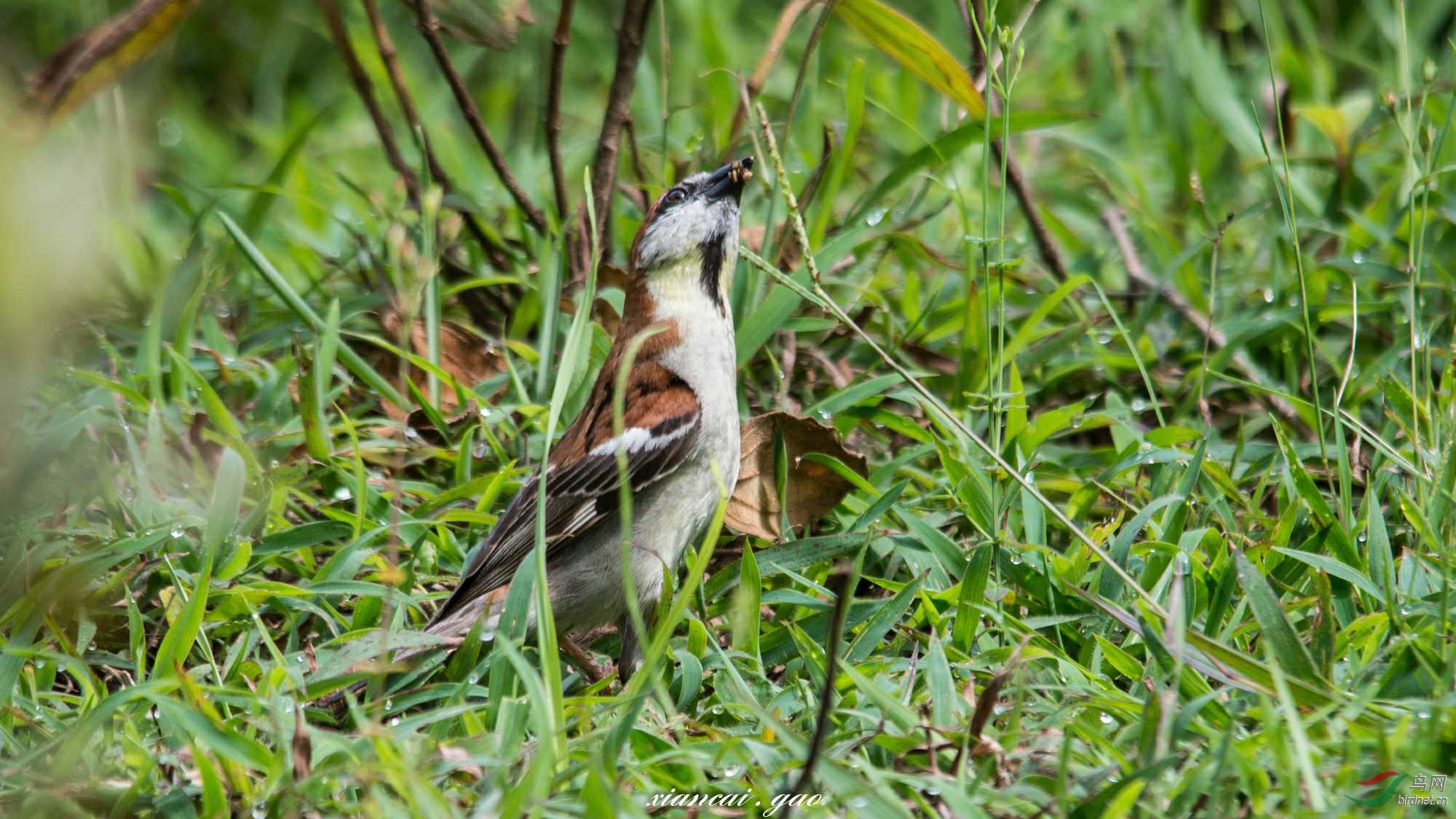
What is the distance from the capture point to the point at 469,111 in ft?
14.6

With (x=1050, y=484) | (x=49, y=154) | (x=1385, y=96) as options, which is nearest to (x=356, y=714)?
(x=49, y=154)

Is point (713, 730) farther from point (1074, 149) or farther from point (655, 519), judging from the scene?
point (1074, 149)

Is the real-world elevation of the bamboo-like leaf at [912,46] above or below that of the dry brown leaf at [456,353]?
above

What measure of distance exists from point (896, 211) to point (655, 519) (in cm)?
222

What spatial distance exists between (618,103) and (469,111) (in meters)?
0.51

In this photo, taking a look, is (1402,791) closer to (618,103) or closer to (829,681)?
(829,681)

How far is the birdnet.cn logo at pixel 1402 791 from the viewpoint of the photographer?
7.27ft

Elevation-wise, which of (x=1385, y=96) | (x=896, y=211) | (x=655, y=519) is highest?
(x=1385, y=96)

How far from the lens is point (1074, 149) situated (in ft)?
20.0

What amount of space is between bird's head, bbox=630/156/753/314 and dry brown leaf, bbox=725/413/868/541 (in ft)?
1.42

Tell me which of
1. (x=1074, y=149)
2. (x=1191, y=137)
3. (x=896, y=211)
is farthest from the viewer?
(x=1074, y=149)

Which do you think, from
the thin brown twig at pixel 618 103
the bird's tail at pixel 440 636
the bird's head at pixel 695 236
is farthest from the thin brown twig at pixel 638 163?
A: the bird's tail at pixel 440 636

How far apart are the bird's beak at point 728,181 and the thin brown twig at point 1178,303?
4.89ft

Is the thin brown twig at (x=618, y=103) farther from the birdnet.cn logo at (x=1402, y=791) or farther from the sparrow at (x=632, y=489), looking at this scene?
the birdnet.cn logo at (x=1402, y=791)
